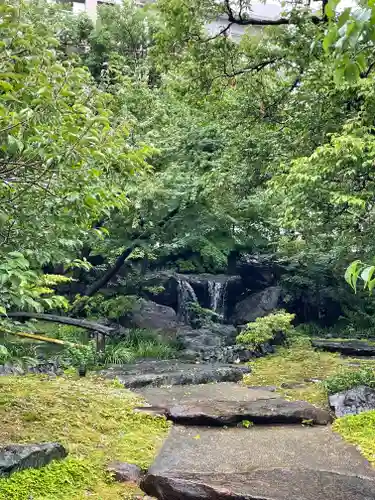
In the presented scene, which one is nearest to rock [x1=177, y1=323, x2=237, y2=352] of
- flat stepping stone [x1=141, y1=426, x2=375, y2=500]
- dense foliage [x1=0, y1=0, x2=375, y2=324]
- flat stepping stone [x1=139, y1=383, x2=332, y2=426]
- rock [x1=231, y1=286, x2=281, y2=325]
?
rock [x1=231, y1=286, x2=281, y2=325]

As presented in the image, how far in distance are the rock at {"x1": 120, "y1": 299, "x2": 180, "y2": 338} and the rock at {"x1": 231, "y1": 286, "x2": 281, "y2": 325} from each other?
2720 millimetres

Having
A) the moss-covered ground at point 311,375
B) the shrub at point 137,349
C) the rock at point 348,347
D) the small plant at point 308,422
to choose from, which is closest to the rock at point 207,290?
the shrub at point 137,349

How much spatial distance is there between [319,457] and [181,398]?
9.05 ft

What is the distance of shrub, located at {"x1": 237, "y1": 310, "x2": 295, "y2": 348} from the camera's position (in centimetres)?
1210

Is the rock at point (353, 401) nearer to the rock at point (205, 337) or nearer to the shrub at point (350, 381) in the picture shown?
the shrub at point (350, 381)

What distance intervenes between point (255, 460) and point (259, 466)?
0.58ft

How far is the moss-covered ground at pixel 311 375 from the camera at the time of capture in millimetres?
5293

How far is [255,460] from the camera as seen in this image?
14.7ft

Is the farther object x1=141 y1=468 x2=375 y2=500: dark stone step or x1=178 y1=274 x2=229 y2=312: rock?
x1=178 y1=274 x2=229 y2=312: rock

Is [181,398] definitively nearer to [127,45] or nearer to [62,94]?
[62,94]

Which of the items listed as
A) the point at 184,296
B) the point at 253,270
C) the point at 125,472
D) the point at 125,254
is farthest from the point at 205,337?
the point at 125,472

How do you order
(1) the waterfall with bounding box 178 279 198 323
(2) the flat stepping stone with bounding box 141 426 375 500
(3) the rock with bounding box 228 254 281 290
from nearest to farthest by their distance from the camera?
(2) the flat stepping stone with bounding box 141 426 375 500 → (1) the waterfall with bounding box 178 279 198 323 → (3) the rock with bounding box 228 254 281 290

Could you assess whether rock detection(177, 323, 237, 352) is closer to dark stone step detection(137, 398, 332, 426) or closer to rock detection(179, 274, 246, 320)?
rock detection(179, 274, 246, 320)

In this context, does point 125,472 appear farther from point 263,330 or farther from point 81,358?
point 263,330
